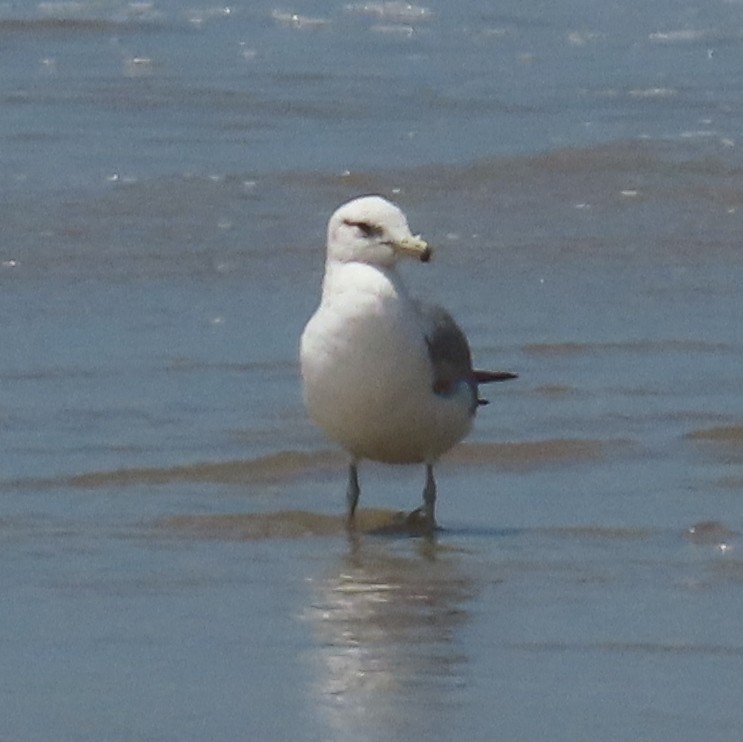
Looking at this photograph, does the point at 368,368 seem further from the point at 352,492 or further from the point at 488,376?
the point at 488,376

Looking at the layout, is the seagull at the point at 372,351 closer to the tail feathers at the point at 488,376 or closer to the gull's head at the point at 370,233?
the gull's head at the point at 370,233

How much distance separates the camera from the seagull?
758 cm

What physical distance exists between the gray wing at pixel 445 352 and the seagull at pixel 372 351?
0.5 inches

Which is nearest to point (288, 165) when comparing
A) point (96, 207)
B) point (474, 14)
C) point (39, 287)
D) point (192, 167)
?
point (192, 167)

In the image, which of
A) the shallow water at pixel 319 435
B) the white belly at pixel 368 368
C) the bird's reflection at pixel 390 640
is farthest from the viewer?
the white belly at pixel 368 368

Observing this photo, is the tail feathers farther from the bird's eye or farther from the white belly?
the bird's eye

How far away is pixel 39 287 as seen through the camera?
11.1 meters

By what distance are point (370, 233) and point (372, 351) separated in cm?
35

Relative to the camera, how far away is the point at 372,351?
7586 millimetres

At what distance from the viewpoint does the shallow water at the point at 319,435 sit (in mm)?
5930

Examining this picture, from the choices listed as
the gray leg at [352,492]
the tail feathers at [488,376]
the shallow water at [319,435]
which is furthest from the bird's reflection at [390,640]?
the tail feathers at [488,376]

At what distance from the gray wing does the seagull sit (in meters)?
0.01

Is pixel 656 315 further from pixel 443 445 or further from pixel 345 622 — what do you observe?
pixel 345 622

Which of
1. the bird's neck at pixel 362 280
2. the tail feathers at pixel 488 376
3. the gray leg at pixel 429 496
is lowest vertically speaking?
the gray leg at pixel 429 496
